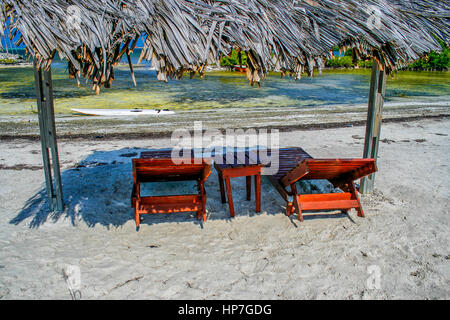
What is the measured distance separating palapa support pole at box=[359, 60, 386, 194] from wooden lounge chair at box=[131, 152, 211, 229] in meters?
2.73

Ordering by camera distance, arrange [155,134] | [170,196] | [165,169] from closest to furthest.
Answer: [165,169]
[170,196]
[155,134]

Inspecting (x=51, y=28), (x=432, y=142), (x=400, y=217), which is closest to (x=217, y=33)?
(x=51, y=28)

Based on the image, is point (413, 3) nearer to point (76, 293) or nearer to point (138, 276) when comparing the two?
point (138, 276)

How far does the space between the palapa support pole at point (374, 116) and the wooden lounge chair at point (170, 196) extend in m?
2.73

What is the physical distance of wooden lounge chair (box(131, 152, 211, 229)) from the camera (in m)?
4.28

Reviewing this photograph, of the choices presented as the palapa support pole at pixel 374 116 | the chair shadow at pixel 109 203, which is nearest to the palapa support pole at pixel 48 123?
the chair shadow at pixel 109 203

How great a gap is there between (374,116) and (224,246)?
312 centimetres

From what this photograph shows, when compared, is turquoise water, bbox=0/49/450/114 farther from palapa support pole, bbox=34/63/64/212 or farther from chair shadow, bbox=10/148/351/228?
palapa support pole, bbox=34/63/64/212

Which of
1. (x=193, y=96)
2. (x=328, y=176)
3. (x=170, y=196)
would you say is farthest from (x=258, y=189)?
(x=193, y=96)

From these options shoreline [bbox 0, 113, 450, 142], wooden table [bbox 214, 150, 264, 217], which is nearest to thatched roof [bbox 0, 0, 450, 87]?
wooden table [bbox 214, 150, 264, 217]

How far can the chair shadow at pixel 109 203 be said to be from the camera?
15.7 feet

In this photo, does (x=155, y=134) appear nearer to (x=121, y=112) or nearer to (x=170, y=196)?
(x=121, y=112)

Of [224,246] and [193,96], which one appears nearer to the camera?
[224,246]

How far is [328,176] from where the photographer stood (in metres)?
4.80
